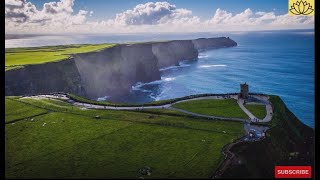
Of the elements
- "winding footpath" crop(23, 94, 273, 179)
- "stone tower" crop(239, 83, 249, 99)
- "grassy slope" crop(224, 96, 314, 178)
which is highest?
"stone tower" crop(239, 83, 249, 99)

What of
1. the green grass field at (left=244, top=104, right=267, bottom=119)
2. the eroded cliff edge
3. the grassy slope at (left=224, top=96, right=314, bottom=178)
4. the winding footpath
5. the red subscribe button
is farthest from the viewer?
the eroded cliff edge

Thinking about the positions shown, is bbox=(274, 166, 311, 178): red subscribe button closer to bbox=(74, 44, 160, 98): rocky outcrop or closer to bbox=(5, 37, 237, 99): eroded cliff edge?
bbox=(5, 37, 237, 99): eroded cliff edge

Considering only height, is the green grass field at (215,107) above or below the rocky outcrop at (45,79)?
below

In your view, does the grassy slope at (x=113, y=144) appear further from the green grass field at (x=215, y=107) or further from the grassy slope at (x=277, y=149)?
the green grass field at (x=215, y=107)

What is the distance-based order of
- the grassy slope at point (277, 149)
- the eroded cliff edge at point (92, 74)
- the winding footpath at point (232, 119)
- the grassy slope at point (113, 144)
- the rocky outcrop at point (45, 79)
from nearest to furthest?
the grassy slope at point (113, 144)
the winding footpath at point (232, 119)
the grassy slope at point (277, 149)
the rocky outcrop at point (45, 79)
the eroded cliff edge at point (92, 74)

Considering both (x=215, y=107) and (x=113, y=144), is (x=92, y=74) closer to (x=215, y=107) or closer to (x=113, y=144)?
(x=215, y=107)

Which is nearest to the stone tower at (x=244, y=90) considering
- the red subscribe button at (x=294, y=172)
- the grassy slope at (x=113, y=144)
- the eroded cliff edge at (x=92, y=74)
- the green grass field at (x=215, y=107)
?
the green grass field at (x=215, y=107)

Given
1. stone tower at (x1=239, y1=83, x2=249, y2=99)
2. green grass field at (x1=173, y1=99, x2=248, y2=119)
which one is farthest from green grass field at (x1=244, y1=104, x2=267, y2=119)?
stone tower at (x1=239, y1=83, x2=249, y2=99)
